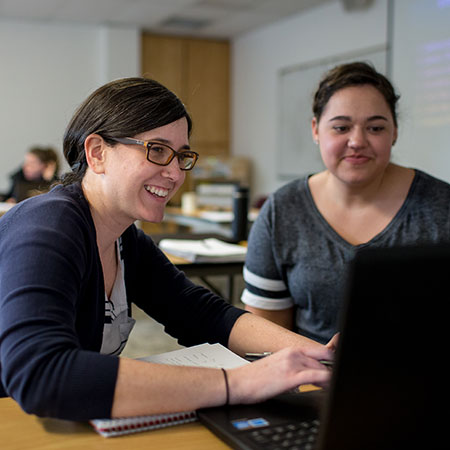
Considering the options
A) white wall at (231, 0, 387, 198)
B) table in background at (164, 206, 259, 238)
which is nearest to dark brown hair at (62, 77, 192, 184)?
table in background at (164, 206, 259, 238)

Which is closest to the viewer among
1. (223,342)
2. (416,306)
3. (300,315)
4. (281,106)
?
(416,306)

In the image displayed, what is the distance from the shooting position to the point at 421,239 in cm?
162

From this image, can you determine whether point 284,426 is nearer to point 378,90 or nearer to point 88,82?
point 378,90

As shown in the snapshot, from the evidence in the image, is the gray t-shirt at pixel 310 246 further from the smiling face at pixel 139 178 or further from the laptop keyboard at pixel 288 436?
the laptop keyboard at pixel 288 436

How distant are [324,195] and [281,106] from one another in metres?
4.81

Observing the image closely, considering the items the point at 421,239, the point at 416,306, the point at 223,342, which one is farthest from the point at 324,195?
the point at 416,306

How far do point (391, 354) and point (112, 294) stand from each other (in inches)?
29.6

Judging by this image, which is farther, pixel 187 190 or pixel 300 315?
pixel 187 190

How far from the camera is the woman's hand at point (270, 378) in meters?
0.83

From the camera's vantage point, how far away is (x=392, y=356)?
53 cm

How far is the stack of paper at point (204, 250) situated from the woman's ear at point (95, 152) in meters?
1.17

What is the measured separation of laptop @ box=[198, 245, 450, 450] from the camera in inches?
20.1

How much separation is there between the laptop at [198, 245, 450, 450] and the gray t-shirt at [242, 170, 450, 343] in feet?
3.48

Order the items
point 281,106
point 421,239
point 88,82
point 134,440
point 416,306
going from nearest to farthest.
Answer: point 416,306, point 134,440, point 421,239, point 281,106, point 88,82
